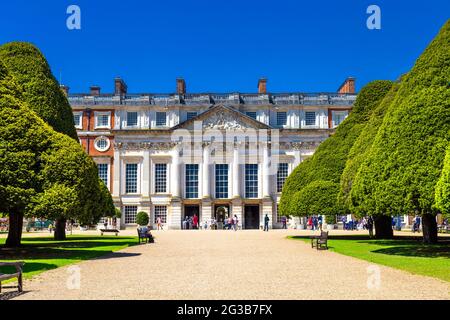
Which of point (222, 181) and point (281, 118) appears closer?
point (222, 181)

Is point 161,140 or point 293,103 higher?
point 293,103

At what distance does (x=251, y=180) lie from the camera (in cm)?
5550

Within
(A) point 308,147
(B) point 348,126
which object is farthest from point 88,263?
(A) point 308,147

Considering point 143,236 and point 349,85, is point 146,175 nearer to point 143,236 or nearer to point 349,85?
point 349,85

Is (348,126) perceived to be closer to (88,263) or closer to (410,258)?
(410,258)

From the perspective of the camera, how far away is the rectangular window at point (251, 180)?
55.3 meters

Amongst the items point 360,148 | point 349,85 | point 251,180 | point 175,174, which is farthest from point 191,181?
point 360,148

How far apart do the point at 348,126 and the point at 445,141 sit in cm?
1386

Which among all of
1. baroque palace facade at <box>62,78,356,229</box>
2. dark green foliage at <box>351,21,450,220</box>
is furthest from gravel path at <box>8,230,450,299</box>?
baroque palace facade at <box>62,78,356,229</box>

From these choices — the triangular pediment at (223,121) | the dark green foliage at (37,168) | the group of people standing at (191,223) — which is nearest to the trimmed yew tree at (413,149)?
the dark green foliage at (37,168)

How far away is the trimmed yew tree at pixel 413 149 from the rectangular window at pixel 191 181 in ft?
119

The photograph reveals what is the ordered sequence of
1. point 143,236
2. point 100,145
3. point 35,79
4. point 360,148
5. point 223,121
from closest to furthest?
point 35,79
point 360,148
point 143,236
point 223,121
point 100,145

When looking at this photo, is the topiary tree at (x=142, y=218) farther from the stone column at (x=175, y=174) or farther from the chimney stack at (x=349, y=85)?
the chimney stack at (x=349, y=85)

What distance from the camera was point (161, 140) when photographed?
5578cm
